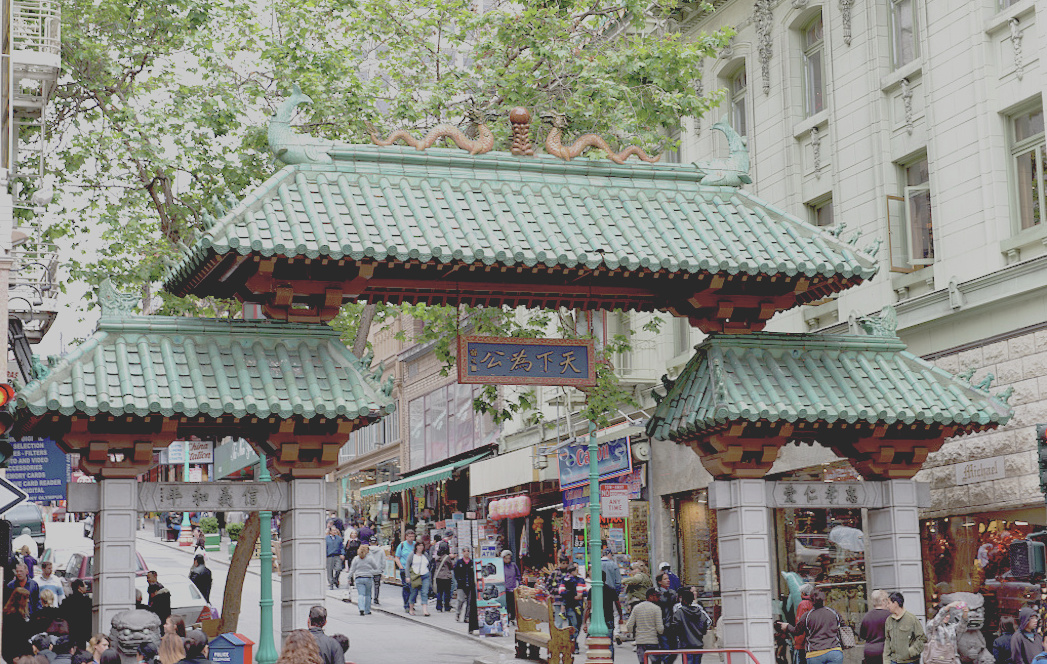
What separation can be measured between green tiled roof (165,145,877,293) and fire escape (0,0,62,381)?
8542 millimetres

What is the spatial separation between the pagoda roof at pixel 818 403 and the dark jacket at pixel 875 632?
5.33 ft

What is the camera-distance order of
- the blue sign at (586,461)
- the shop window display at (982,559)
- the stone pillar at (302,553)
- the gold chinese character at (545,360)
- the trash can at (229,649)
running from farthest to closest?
1. the blue sign at (586,461)
2. the shop window display at (982,559)
3. the gold chinese character at (545,360)
4. the trash can at (229,649)
5. the stone pillar at (302,553)

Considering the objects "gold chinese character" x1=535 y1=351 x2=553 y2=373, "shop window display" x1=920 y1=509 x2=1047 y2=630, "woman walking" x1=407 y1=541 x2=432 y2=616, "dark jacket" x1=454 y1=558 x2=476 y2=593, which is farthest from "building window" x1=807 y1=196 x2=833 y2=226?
"woman walking" x1=407 y1=541 x2=432 y2=616

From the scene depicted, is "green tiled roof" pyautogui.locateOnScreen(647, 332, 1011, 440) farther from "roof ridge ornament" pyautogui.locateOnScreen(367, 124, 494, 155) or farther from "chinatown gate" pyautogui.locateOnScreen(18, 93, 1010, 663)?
"roof ridge ornament" pyautogui.locateOnScreen(367, 124, 494, 155)

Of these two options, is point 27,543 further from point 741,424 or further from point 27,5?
point 741,424

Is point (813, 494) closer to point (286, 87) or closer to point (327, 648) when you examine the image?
point (327, 648)

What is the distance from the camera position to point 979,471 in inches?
809

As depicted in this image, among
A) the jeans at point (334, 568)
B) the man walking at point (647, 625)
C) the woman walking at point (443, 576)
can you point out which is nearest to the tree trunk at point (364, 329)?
the man walking at point (647, 625)

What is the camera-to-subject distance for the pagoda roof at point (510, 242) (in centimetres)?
1370

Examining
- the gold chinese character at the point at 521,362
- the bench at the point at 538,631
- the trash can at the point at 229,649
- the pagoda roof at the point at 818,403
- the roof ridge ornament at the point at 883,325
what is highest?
the roof ridge ornament at the point at 883,325

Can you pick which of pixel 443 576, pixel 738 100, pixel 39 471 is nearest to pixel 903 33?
pixel 738 100

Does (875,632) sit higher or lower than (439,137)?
lower

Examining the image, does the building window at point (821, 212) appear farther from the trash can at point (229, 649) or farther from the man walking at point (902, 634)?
the trash can at point (229, 649)

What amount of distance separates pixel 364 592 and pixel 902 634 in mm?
18741
